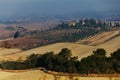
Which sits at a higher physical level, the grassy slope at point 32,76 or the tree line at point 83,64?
the tree line at point 83,64

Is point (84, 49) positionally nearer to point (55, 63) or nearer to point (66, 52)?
point (66, 52)

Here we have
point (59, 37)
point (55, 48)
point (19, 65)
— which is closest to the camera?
point (19, 65)

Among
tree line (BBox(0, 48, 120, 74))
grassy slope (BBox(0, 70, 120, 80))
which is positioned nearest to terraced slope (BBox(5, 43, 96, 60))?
tree line (BBox(0, 48, 120, 74))

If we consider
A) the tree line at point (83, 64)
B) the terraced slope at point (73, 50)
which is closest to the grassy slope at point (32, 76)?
the tree line at point (83, 64)

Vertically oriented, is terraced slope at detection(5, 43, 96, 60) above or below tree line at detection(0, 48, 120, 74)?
below

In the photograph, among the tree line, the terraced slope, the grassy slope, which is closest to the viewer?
the grassy slope

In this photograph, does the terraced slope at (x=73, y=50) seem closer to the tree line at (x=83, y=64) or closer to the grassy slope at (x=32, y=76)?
the tree line at (x=83, y=64)

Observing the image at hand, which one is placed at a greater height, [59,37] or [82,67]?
[82,67]

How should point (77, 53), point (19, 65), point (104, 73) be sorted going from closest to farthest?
point (104, 73) → point (19, 65) → point (77, 53)

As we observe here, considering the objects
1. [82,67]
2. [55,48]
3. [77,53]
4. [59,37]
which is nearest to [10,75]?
[82,67]

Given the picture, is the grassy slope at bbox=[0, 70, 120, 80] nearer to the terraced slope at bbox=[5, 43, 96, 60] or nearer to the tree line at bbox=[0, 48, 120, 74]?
the tree line at bbox=[0, 48, 120, 74]

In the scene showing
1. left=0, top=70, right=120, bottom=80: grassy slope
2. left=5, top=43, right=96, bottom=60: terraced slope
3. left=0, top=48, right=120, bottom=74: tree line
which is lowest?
left=5, top=43, right=96, bottom=60: terraced slope
